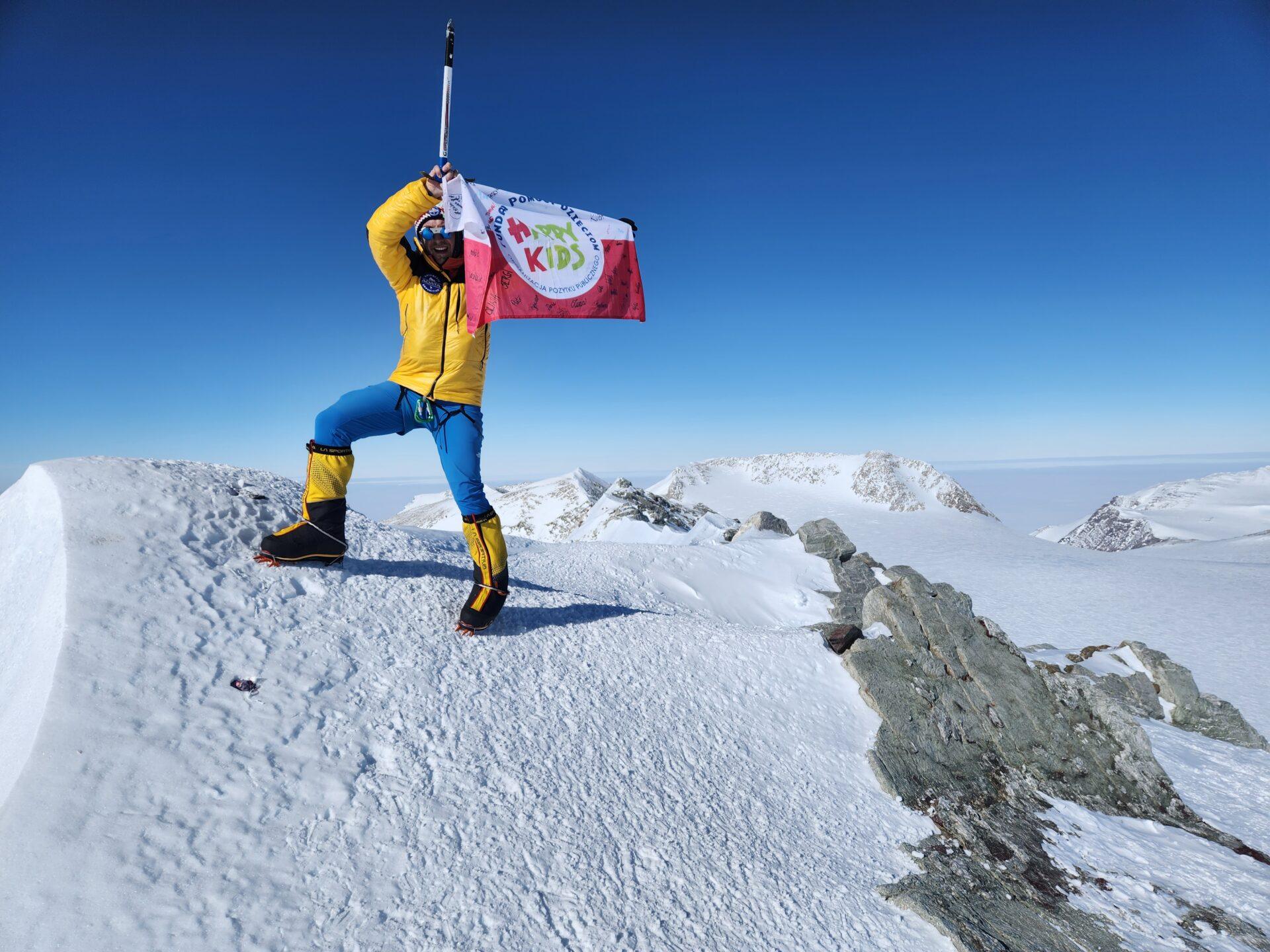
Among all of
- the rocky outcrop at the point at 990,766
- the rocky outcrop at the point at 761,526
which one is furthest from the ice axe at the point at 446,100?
the rocky outcrop at the point at 761,526

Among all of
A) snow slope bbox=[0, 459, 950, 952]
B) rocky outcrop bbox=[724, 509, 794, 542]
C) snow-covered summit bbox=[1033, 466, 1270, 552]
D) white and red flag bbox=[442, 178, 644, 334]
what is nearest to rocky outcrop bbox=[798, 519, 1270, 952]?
snow slope bbox=[0, 459, 950, 952]

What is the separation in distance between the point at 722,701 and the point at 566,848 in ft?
7.62

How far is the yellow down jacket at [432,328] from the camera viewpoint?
439cm

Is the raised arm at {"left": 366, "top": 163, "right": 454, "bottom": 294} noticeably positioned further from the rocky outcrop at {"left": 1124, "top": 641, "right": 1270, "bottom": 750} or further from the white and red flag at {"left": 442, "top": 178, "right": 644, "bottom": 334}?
the rocky outcrop at {"left": 1124, "top": 641, "right": 1270, "bottom": 750}

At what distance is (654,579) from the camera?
1005cm

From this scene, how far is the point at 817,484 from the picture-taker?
1697 inches

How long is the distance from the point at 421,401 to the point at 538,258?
1421 millimetres

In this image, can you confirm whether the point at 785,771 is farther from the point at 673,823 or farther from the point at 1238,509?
the point at 1238,509

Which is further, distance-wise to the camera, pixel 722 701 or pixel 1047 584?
pixel 1047 584

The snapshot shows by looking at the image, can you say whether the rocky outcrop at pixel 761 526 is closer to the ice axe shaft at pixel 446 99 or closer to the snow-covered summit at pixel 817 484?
the ice axe shaft at pixel 446 99

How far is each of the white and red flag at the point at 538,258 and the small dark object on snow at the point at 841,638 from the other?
4.43 metres

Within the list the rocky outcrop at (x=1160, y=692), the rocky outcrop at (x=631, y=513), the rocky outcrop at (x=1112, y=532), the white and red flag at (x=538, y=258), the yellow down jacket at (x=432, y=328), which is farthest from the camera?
the rocky outcrop at (x=1112, y=532)

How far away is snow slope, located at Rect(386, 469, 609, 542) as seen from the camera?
2652cm

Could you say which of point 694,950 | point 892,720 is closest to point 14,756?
A: point 694,950
